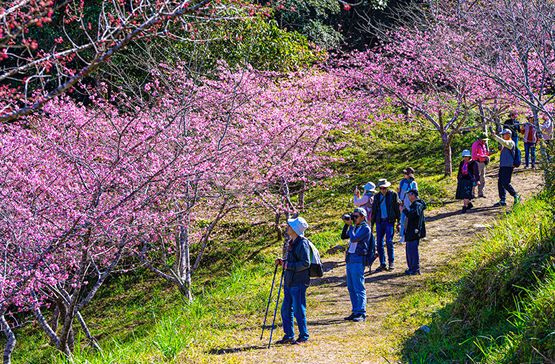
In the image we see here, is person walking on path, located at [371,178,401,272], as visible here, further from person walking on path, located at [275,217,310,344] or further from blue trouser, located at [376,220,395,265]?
person walking on path, located at [275,217,310,344]

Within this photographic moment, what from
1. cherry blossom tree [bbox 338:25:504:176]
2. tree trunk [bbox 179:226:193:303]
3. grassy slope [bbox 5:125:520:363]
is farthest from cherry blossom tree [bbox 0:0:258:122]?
cherry blossom tree [bbox 338:25:504:176]

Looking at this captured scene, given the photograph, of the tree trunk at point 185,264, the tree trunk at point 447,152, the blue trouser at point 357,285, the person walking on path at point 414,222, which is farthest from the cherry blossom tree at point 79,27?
the tree trunk at point 447,152

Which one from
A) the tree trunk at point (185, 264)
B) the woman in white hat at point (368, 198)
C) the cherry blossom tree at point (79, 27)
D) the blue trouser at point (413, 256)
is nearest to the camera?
the cherry blossom tree at point (79, 27)

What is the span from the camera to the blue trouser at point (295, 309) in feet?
17.6

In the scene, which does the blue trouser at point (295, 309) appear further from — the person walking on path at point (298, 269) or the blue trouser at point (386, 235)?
the blue trouser at point (386, 235)

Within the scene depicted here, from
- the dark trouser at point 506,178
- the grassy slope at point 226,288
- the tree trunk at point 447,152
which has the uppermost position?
the tree trunk at point 447,152

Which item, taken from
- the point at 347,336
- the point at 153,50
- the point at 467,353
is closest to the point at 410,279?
the point at 347,336

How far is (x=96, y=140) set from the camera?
9.53 meters

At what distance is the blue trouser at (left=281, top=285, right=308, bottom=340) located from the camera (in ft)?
17.6

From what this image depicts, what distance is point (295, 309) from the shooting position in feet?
17.7

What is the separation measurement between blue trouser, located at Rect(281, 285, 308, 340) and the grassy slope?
79cm

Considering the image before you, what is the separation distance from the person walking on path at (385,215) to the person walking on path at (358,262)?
5.91 ft

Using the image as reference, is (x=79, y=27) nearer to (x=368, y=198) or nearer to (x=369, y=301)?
(x=368, y=198)

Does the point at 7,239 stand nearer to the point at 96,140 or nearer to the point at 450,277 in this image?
the point at 96,140
